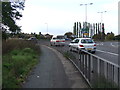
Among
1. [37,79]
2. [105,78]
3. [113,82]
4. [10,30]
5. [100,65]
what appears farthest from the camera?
[10,30]

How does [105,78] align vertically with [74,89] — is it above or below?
→ above

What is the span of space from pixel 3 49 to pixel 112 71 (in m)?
12.3

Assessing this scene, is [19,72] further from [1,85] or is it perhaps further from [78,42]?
[78,42]

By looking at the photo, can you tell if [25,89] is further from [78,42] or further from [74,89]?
[78,42]

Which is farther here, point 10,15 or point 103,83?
point 10,15

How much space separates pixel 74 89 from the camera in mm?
7055

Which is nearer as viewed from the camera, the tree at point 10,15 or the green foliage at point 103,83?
the green foliage at point 103,83

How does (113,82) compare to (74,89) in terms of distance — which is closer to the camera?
(113,82)

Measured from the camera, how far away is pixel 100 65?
6.14m

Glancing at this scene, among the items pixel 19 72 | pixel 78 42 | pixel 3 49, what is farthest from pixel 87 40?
pixel 19 72

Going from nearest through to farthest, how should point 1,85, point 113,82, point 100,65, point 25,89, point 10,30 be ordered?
1. point 113,82
2. point 100,65
3. point 1,85
4. point 25,89
5. point 10,30

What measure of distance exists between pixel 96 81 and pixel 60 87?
150cm

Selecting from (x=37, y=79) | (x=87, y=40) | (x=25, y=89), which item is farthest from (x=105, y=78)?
(x=87, y=40)

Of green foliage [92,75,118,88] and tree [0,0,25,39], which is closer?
green foliage [92,75,118,88]
